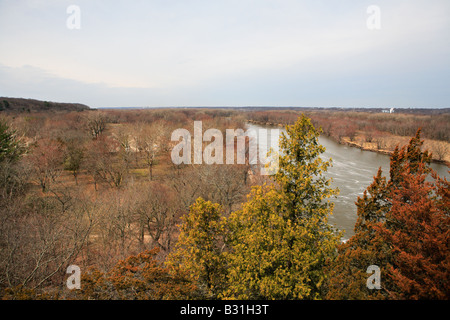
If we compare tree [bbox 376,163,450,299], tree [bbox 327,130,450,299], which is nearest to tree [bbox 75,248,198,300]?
tree [bbox 327,130,450,299]

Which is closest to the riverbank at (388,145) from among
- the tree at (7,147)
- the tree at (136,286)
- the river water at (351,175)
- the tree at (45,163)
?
the river water at (351,175)

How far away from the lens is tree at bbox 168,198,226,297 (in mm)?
7902

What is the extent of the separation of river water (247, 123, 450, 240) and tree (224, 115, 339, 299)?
8.87 m

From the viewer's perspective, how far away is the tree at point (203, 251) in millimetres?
7902

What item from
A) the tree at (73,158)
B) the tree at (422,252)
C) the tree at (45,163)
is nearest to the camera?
the tree at (422,252)

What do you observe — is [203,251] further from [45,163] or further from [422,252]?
[45,163]

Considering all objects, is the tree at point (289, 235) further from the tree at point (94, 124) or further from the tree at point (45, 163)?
the tree at point (94, 124)

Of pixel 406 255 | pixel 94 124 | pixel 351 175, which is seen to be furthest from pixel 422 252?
pixel 94 124

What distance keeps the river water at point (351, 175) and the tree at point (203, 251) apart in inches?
413

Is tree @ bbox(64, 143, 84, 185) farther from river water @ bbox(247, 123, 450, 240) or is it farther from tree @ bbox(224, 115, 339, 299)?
river water @ bbox(247, 123, 450, 240)

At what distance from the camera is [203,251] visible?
800 cm

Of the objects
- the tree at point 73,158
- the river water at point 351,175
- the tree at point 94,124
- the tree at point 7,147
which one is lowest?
the river water at point 351,175

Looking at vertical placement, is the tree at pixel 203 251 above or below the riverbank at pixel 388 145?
below
